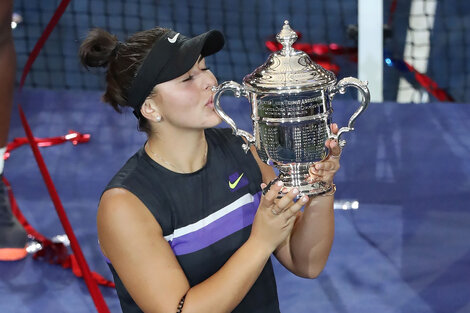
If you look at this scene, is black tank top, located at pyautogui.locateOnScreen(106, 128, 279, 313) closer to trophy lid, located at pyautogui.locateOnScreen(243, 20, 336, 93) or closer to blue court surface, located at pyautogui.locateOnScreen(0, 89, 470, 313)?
trophy lid, located at pyautogui.locateOnScreen(243, 20, 336, 93)

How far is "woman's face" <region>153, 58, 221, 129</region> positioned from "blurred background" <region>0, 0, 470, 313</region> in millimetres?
768

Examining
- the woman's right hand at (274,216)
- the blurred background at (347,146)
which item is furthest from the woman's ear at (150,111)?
the blurred background at (347,146)

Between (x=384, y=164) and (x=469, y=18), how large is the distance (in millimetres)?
1768

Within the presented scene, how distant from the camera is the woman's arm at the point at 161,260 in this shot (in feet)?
5.55

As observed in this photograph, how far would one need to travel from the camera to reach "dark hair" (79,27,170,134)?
5.99ft

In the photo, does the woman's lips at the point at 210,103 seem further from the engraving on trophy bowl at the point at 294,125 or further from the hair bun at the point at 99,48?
the hair bun at the point at 99,48

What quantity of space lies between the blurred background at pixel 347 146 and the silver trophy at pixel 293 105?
942 millimetres

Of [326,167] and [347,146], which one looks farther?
[347,146]

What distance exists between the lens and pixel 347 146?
3742 millimetres

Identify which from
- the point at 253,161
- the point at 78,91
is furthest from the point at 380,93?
the point at 253,161

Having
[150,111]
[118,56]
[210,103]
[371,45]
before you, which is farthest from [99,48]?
[371,45]

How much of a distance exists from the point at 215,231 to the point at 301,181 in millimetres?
235

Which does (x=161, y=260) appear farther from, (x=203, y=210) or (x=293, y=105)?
(x=293, y=105)

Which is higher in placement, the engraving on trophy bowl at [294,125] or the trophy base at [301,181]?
the engraving on trophy bowl at [294,125]
